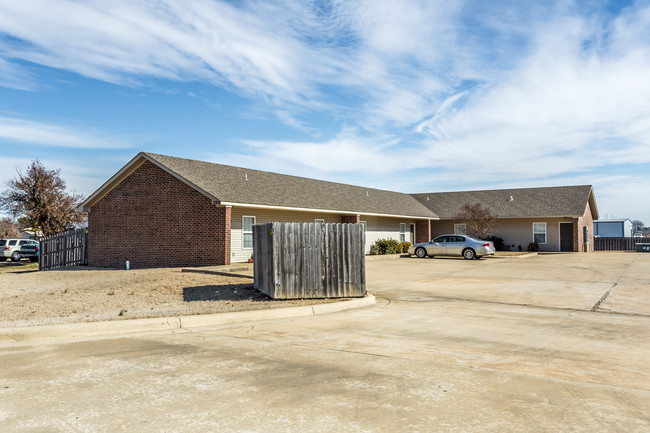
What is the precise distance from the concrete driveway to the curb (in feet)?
1.12

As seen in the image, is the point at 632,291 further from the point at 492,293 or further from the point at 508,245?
the point at 508,245

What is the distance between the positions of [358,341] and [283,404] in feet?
9.81

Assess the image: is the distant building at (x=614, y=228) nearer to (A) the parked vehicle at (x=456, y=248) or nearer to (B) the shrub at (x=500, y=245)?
(B) the shrub at (x=500, y=245)

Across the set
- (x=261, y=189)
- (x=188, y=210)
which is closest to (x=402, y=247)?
(x=261, y=189)

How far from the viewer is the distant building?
56656mm

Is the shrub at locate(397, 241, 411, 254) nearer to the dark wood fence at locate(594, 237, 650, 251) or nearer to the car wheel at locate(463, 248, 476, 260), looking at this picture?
the car wheel at locate(463, 248, 476, 260)

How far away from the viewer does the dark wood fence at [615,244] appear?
141ft

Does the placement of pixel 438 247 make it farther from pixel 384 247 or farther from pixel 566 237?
pixel 566 237

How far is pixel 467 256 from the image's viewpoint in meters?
28.5

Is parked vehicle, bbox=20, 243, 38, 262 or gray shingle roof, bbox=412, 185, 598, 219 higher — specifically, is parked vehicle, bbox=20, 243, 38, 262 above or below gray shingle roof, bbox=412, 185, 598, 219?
below

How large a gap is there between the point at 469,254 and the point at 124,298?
2144 cm

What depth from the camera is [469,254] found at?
93.5 ft

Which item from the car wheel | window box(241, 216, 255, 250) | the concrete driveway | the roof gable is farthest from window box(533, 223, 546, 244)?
the concrete driveway

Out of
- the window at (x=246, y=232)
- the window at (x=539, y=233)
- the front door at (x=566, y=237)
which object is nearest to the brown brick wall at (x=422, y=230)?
the window at (x=539, y=233)
